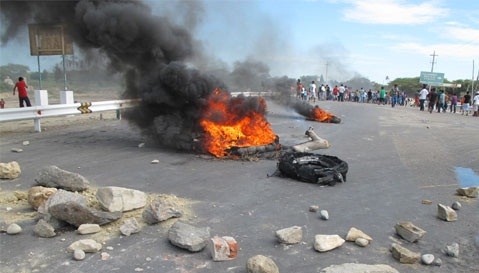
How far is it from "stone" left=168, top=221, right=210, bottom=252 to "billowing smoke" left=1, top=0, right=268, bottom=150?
182 inches

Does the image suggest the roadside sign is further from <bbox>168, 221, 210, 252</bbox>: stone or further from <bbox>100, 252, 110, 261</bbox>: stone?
<bbox>100, 252, 110, 261</bbox>: stone

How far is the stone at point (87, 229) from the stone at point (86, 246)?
0.31m

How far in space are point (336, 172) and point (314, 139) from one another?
354cm

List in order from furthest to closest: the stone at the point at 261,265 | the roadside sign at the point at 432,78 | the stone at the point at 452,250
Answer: the roadside sign at the point at 432,78, the stone at the point at 452,250, the stone at the point at 261,265

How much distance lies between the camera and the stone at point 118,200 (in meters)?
4.54

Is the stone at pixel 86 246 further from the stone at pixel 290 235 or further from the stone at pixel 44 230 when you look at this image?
the stone at pixel 290 235

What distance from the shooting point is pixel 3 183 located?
5.85m

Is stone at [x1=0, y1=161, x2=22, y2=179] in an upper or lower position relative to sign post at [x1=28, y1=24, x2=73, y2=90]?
lower

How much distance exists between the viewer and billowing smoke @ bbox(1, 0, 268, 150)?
29.0 ft

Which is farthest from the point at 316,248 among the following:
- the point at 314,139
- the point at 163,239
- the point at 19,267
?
the point at 314,139

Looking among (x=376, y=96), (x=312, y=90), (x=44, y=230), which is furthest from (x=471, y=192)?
(x=376, y=96)

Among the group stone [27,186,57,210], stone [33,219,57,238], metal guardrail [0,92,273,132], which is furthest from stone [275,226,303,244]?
metal guardrail [0,92,273,132]

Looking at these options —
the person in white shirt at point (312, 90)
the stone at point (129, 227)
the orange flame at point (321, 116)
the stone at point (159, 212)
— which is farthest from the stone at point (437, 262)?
the person in white shirt at point (312, 90)

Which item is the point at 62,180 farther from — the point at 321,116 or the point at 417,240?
the point at 321,116
